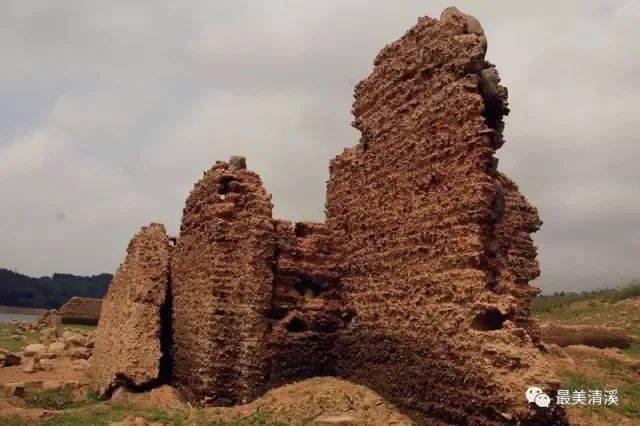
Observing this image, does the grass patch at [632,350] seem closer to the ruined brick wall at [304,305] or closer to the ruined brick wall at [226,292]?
the ruined brick wall at [304,305]

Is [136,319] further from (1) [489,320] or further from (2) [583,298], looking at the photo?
(2) [583,298]

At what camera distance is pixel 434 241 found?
23.4 feet

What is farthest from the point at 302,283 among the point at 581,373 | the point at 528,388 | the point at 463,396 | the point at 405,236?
the point at 581,373

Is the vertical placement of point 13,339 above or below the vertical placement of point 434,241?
below

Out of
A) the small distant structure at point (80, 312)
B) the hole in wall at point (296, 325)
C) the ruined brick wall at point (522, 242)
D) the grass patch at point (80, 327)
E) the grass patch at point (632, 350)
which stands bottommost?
the grass patch at point (632, 350)

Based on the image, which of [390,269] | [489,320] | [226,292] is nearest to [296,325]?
[226,292]

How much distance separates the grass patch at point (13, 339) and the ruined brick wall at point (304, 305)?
390 inches

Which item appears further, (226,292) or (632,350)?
(632,350)

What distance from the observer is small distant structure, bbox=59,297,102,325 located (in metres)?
20.6

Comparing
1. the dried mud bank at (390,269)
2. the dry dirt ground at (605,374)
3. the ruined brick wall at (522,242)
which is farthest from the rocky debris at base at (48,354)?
the dry dirt ground at (605,374)

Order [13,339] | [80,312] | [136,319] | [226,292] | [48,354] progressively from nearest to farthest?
1. [226,292]
2. [136,319]
3. [48,354]
4. [13,339]
5. [80,312]

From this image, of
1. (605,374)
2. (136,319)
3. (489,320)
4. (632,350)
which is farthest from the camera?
(632,350)

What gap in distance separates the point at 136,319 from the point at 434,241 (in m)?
5.47

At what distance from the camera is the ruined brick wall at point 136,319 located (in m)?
9.52
